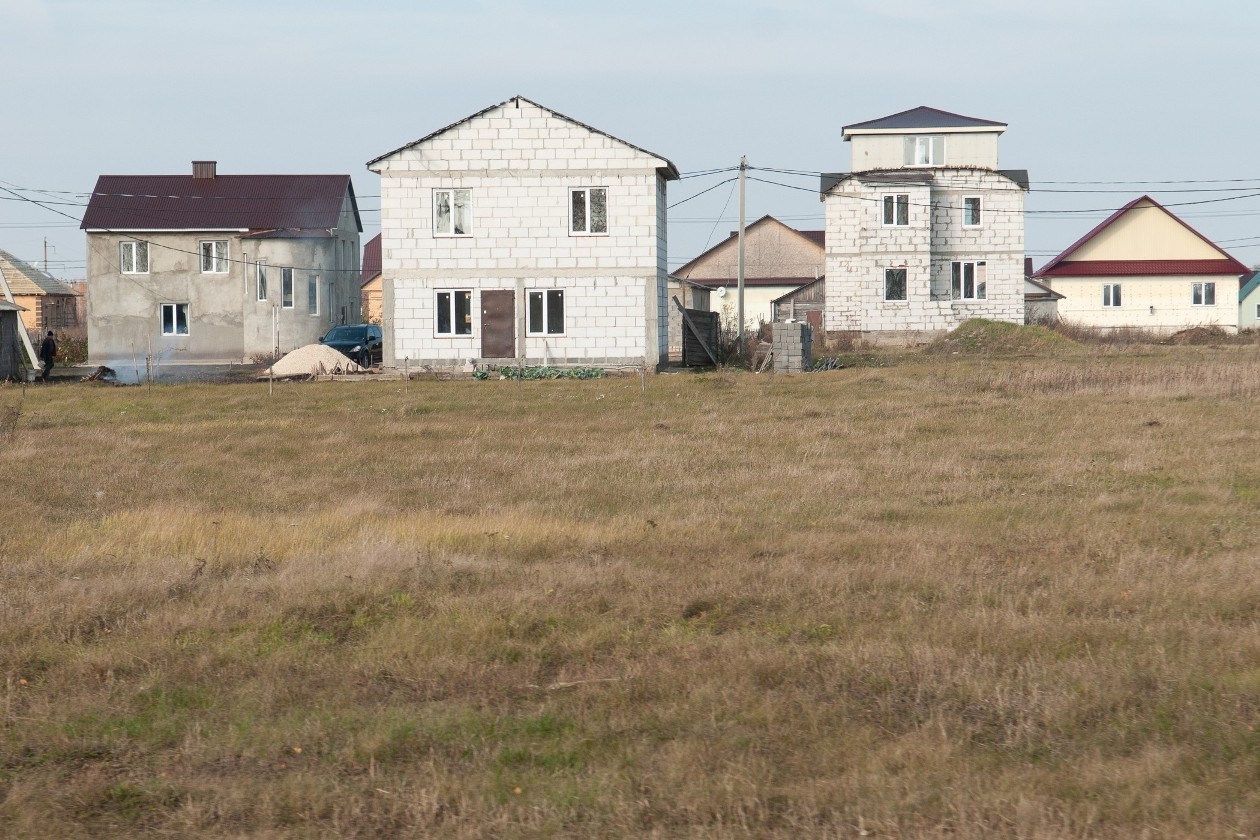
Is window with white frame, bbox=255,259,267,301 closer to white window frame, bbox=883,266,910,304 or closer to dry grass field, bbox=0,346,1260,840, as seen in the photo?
white window frame, bbox=883,266,910,304

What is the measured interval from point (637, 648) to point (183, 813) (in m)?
2.92

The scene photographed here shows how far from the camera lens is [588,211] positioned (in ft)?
115

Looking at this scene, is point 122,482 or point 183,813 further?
point 122,482

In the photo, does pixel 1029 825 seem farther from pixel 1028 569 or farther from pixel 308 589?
pixel 308 589

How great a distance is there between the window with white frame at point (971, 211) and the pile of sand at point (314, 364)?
2591 cm

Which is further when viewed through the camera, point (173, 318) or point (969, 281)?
point (969, 281)

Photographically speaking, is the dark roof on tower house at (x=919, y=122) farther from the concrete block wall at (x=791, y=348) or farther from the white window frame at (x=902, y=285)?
the concrete block wall at (x=791, y=348)

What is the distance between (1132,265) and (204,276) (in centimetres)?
4277

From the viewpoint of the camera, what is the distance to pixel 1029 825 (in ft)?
16.3

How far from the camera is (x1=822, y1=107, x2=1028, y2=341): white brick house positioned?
4975 centimetres

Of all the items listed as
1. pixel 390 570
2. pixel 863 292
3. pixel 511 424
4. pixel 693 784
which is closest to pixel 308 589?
pixel 390 570

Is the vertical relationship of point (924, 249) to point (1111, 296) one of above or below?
above

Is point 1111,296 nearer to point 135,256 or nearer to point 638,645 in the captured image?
point 135,256

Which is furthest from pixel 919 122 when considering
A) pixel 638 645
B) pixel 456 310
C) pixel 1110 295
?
pixel 638 645
